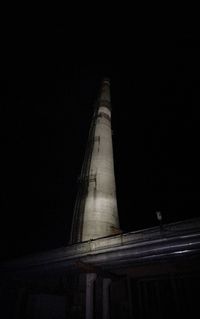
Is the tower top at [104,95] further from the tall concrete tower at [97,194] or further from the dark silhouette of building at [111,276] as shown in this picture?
the dark silhouette of building at [111,276]

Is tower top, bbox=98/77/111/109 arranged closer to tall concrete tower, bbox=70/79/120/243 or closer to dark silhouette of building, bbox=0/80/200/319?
tall concrete tower, bbox=70/79/120/243

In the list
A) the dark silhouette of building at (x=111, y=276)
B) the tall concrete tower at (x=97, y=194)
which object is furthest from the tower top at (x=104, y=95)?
the dark silhouette of building at (x=111, y=276)

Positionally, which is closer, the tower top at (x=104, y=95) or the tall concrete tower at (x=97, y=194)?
the tall concrete tower at (x=97, y=194)

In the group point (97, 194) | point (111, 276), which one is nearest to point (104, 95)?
point (97, 194)

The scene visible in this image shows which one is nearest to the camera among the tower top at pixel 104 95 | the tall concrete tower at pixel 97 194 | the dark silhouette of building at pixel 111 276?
the dark silhouette of building at pixel 111 276

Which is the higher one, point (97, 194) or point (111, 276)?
point (97, 194)

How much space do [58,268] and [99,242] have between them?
1902mm

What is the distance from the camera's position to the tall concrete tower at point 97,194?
14.0 meters

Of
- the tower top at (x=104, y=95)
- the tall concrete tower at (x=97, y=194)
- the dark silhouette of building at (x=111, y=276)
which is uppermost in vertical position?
the tower top at (x=104, y=95)

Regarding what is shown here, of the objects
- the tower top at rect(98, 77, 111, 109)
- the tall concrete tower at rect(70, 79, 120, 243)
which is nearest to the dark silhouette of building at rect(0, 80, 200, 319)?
the tall concrete tower at rect(70, 79, 120, 243)

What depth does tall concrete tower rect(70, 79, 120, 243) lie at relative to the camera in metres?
14.0

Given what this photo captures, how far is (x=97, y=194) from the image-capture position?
15.6 meters

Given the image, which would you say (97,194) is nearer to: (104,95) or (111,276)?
(111,276)

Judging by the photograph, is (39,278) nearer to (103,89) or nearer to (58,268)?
(58,268)
